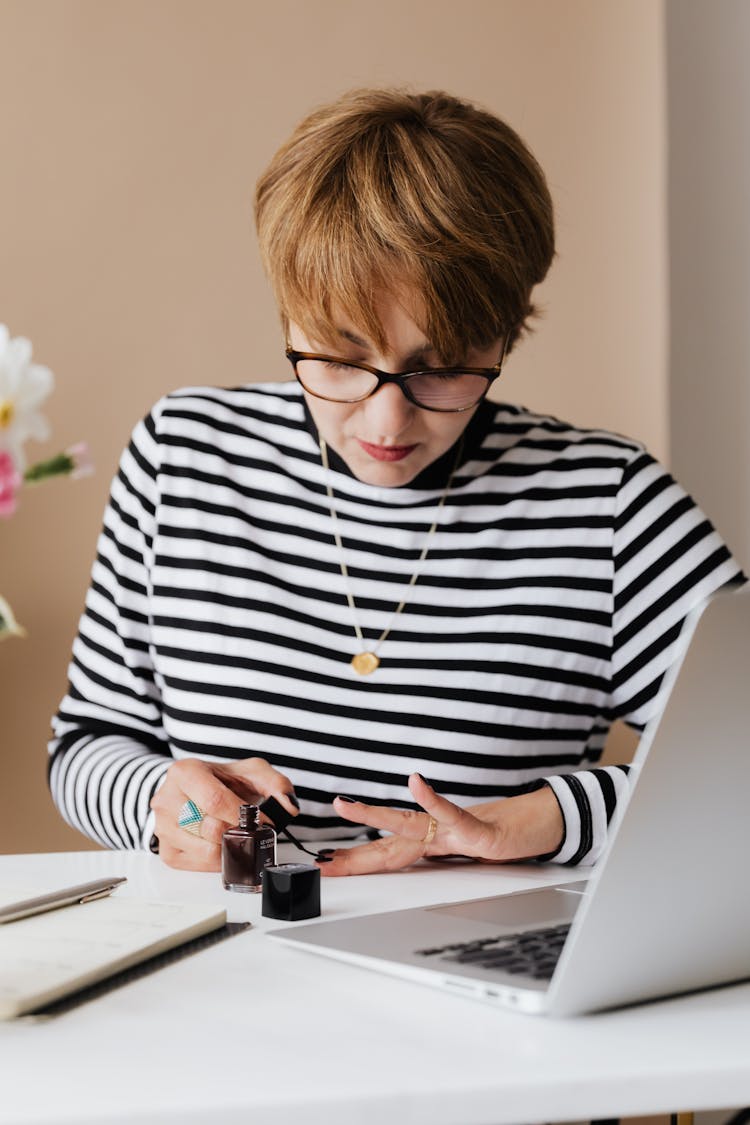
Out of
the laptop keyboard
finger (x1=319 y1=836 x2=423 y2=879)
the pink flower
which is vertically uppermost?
the pink flower

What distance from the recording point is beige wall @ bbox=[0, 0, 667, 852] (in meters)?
2.01

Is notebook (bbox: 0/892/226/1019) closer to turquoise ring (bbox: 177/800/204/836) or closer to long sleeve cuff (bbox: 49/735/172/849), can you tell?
turquoise ring (bbox: 177/800/204/836)

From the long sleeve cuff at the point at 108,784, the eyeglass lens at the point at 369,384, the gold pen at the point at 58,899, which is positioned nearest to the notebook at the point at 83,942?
the gold pen at the point at 58,899

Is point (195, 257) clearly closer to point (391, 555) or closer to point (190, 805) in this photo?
point (391, 555)

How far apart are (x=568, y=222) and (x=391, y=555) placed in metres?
1.05

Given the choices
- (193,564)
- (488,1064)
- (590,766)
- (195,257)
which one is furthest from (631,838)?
(195,257)

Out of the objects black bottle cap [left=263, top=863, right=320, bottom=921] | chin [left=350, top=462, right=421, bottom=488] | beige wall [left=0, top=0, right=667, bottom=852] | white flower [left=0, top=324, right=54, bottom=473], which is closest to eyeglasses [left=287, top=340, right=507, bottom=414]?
chin [left=350, top=462, right=421, bottom=488]

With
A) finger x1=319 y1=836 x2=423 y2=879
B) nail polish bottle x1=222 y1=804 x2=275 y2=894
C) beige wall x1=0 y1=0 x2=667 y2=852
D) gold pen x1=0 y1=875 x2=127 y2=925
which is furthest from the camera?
beige wall x1=0 y1=0 x2=667 y2=852

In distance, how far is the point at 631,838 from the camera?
619mm

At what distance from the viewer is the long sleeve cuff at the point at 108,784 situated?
1.27m

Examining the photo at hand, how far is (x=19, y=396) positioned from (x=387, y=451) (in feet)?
2.64

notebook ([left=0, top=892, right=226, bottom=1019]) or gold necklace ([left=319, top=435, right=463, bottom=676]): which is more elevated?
gold necklace ([left=319, top=435, right=463, bottom=676])

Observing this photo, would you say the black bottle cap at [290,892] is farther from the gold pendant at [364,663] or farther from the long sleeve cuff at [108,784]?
the gold pendant at [364,663]

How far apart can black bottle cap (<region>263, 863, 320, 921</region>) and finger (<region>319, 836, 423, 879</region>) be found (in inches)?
7.3
